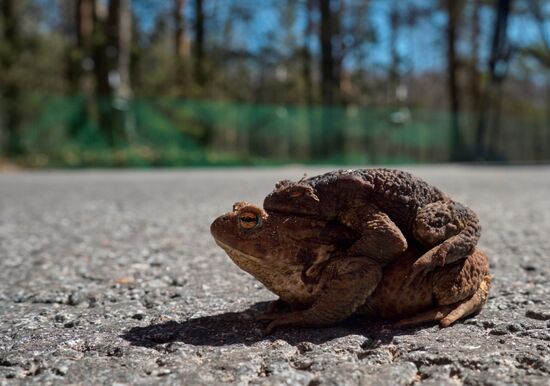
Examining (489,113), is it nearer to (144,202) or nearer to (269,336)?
(144,202)

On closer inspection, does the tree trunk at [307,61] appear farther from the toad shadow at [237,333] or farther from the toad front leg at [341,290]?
the toad front leg at [341,290]

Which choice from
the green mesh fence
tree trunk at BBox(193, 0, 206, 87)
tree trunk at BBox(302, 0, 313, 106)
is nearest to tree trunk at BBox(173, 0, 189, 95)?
tree trunk at BBox(193, 0, 206, 87)

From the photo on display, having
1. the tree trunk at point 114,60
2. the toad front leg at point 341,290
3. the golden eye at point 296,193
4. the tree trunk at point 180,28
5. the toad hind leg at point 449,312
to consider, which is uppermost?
the tree trunk at point 180,28

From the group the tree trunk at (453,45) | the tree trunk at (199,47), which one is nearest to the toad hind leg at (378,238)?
the tree trunk at (199,47)

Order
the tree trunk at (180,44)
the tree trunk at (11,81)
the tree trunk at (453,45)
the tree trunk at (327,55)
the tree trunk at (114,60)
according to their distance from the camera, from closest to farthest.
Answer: the tree trunk at (11,81)
the tree trunk at (114,60)
the tree trunk at (180,44)
the tree trunk at (327,55)
the tree trunk at (453,45)

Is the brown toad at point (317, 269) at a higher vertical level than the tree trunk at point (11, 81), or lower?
lower

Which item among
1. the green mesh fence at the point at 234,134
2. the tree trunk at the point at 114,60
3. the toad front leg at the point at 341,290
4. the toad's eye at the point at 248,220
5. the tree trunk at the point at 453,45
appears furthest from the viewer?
the tree trunk at the point at 453,45

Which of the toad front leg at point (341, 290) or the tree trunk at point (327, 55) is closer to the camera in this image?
the toad front leg at point (341, 290)
